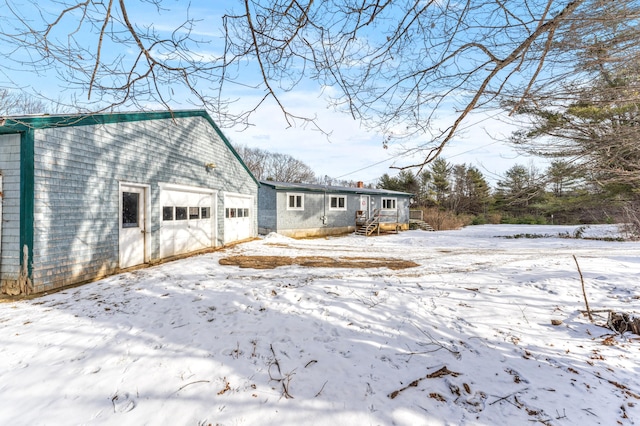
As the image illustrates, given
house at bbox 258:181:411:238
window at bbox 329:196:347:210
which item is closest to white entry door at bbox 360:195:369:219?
house at bbox 258:181:411:238

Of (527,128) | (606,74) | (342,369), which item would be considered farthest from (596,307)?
(342,369)

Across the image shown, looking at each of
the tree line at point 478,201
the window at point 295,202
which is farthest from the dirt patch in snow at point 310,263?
the tree line at point 478,201

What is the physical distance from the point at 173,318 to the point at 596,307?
6.71 metres

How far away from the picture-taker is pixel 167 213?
8070mm

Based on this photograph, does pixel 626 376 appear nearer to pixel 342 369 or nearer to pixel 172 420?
pixel 342 369

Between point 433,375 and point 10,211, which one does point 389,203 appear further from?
point 10,211

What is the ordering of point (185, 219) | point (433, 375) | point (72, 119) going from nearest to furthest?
point (433, 375), point (72, 119), point (185, 219)

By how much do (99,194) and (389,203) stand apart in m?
18.9

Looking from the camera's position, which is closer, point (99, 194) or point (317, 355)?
point (317, 355)

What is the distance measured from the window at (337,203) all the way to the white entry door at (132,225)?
1238 cm

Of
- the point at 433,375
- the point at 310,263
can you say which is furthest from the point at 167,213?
the point at 433,375

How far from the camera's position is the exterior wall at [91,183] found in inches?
194

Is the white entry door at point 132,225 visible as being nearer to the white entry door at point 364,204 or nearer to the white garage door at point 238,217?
the white garage door at point 238,217

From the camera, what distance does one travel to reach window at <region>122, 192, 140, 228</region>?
21.9 feet
